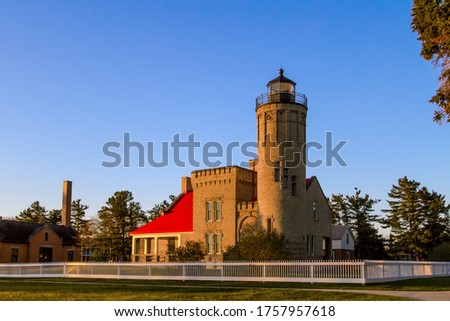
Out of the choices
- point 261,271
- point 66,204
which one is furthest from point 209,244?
point 66,204

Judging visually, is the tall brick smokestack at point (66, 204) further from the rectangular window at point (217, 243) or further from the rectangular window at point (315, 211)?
the rectangular window at point (315, 211)

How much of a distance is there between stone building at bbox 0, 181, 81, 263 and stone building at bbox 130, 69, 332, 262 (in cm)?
1875

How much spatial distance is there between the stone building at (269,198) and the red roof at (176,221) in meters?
0.12

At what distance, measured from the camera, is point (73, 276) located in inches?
1309

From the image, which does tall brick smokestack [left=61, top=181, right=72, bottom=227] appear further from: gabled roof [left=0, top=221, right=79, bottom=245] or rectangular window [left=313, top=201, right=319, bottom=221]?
rectangular window [left=313, top=201, right=319, bottom=221]

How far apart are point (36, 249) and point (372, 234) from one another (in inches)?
1662

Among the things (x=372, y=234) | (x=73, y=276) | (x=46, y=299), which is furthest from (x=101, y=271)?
(x=372, y=234)

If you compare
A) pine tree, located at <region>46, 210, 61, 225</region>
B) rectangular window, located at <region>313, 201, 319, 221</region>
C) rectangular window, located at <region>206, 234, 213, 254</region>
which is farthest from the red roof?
pine tree, located at <region>46, 210, 61, 225</region>

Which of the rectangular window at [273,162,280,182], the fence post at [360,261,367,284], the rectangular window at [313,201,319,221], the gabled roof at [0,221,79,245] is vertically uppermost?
the rectangular window at [273,162,280,182]

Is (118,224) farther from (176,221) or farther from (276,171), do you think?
(276,171)

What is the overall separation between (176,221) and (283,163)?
14054 mm

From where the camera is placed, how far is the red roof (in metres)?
45.7

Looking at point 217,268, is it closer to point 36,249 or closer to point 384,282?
point 384,282

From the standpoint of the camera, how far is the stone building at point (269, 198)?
3738 cm
